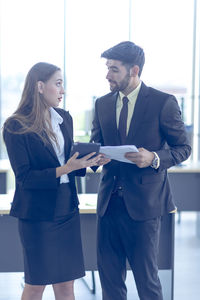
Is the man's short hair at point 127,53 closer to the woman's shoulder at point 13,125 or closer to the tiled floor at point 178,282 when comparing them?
the woman's shoulder at point 13,125

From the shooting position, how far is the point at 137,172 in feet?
8.35

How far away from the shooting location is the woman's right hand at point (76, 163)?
243cm

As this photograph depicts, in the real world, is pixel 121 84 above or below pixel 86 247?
above

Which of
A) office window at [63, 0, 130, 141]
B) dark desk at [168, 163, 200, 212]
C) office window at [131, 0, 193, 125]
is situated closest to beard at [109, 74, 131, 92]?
dark desk at [168, 163, 200, 212]

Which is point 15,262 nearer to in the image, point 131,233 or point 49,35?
point 131,233

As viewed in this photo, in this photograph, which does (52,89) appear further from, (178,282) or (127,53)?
(178,282)

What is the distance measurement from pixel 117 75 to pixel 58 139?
0.46 m

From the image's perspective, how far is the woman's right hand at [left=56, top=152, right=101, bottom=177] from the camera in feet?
7.98

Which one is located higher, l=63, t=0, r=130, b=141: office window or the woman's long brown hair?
l=63, t=0, r=130, b=141: office window

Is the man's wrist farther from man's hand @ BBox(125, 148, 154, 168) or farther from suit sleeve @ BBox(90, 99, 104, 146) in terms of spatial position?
suit sleeve @ BBox(90, 99, 104, 146)

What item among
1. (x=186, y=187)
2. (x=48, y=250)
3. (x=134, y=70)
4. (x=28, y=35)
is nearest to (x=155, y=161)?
(x=134, y=70)

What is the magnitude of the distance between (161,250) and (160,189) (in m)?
0.97

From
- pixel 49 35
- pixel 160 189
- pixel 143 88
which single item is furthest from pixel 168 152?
pixel 49 35

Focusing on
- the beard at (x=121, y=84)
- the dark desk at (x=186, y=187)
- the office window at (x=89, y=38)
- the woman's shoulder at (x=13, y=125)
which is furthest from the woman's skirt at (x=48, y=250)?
the office window at (x=89, y=38)
